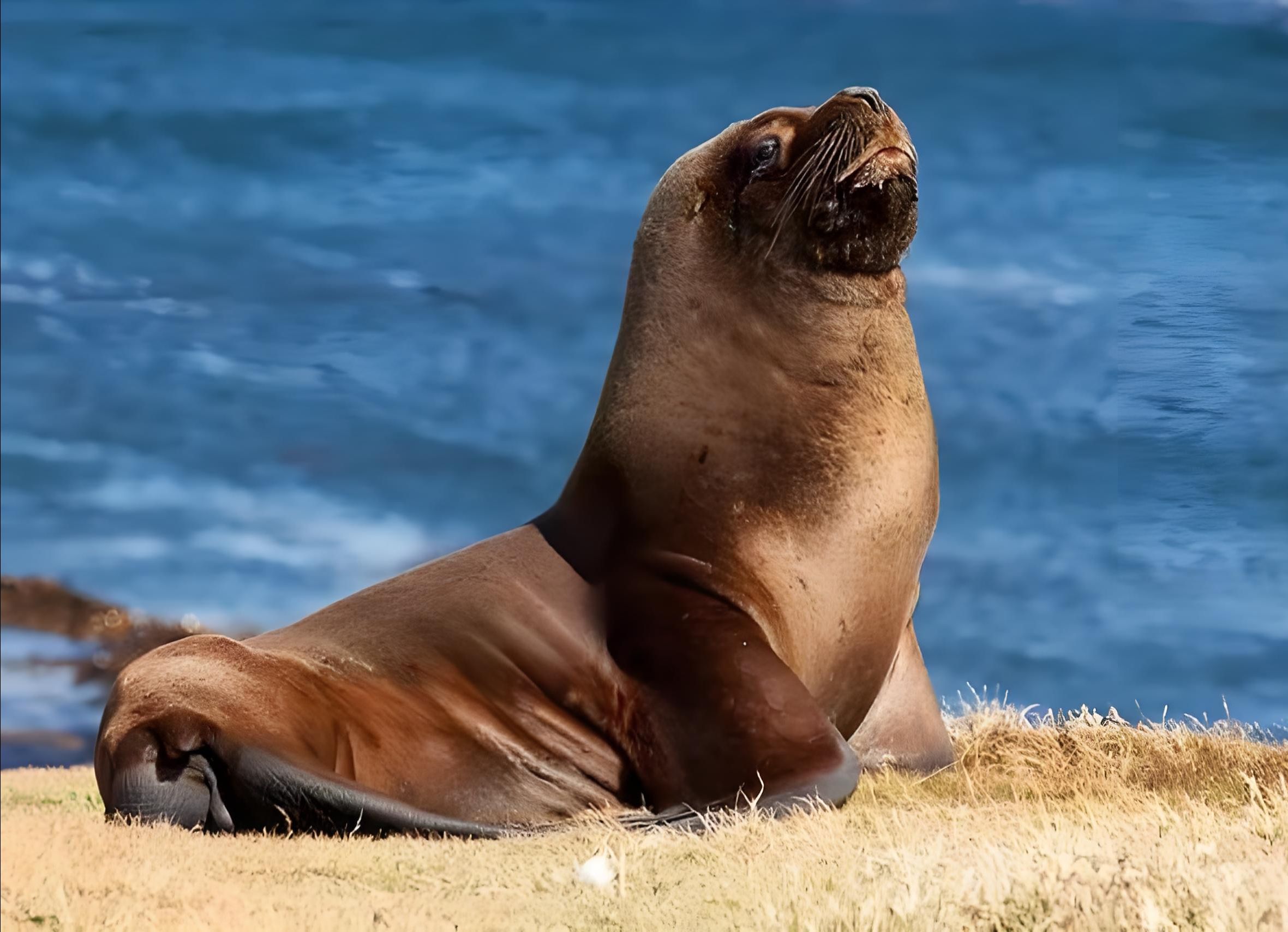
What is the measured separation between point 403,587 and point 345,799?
1.69 meters

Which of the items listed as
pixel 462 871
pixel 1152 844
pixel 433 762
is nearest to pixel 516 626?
pixel 433 762

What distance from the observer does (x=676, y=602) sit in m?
7.00

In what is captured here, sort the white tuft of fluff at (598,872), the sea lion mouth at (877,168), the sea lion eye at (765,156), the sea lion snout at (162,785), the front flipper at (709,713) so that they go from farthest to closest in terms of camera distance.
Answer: the sea lion eye at (765,156) < the sea lion mouth at (877,168) < the sea lion snout at (162,785) < the front flipper at (709,713) < the white tuft of fluff at (598,872)

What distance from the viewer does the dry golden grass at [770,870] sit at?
3.84 metres

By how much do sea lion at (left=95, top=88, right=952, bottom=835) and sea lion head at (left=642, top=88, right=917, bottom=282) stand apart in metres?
0.01

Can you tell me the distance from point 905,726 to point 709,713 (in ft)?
5.57

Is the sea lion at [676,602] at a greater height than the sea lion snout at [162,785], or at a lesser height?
greater

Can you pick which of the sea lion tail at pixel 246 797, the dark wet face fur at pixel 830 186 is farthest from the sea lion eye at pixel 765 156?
the sea lion tail at pixel 246 797

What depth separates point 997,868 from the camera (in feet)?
13.5

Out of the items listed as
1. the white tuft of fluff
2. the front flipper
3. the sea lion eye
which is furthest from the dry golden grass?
the sea lion eye

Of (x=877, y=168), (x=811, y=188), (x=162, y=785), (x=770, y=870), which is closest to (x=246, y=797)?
(x=162, y=785)

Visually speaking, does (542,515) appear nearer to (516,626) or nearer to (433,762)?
(516,626)

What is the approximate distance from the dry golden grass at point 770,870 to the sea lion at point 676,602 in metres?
0.51

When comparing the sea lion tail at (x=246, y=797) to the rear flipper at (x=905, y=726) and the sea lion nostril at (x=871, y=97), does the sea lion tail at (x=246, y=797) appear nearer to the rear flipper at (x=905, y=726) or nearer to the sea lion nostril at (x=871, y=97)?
the rear flipper at (x=905, y=726)
